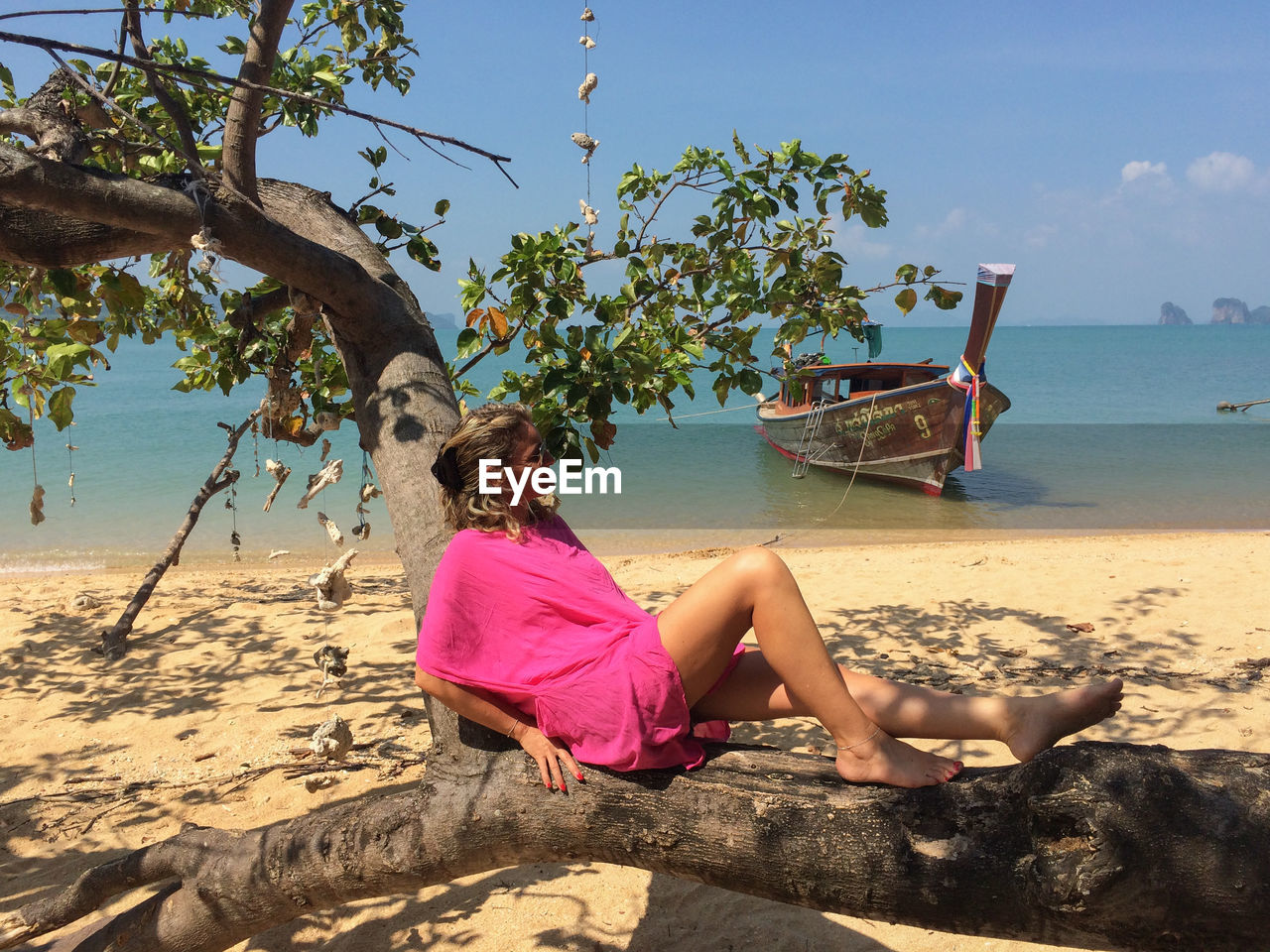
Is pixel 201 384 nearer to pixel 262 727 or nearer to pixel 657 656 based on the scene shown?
pixel 262 727

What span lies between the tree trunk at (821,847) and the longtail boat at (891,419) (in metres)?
12.4

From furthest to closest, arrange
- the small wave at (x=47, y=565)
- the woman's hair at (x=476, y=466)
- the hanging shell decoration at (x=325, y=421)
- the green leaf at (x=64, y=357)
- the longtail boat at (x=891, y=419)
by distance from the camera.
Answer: the longtail boat at (x=891, y=419) < the small wave at (x=47, y=565) < the hanging shell decoration at (x=325, y=421) < the green leaf at (x=64, y=357) < the woman's hair at (x=476, y=466)

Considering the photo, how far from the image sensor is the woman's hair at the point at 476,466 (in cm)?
224

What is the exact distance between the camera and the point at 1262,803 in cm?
125

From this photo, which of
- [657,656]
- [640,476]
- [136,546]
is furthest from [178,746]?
[640,476]

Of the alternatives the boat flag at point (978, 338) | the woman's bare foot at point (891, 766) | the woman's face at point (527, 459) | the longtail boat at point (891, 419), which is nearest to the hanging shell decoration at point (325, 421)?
the woman's face at point (527, 459)

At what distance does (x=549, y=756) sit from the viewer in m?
1.92

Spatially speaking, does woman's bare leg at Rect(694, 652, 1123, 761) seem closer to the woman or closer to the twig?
the woman

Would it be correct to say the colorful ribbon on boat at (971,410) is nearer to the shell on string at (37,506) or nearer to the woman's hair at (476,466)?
the woman's hair at (476,466)

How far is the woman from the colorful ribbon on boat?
10.7m

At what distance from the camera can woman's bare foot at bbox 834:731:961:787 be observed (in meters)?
1.69

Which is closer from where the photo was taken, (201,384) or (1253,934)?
(1253,934)

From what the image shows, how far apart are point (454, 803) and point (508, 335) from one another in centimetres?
184

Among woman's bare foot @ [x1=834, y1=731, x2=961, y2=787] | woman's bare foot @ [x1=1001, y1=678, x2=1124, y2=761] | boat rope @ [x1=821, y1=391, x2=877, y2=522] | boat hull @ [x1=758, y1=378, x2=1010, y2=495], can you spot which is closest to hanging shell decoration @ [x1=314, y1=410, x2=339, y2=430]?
woman's bare foot @ [x1=834, y1=731, x2=961, y2=787]
